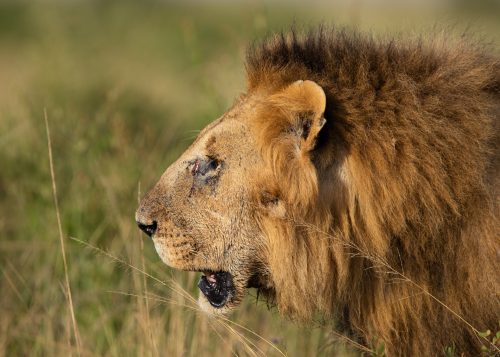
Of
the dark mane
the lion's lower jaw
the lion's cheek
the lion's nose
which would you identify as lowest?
the lion's lower jaw

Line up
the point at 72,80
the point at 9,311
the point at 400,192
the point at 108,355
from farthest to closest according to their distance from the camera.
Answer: the point at 72,80
the point at 9,311
the point at 108,355
the point at 400,192

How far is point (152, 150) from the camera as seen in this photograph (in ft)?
21.6

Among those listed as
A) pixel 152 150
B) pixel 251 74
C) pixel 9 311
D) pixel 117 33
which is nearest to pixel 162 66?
pixel 117 33

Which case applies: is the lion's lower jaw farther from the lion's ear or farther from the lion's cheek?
the lion's ear

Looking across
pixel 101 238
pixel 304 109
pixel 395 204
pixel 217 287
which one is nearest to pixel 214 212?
pixel 217 287

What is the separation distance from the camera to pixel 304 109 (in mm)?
3381

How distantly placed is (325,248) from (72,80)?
5.59m

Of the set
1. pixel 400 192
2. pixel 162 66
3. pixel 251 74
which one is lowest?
pixel 400 192

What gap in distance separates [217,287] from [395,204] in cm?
84

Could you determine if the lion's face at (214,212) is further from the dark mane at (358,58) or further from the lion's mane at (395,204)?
the dark mane at (358,58)

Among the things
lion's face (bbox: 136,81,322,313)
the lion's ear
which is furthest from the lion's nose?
the lion's ear

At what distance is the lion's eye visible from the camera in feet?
11.9

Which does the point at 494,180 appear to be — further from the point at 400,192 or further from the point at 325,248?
the point at 325,248

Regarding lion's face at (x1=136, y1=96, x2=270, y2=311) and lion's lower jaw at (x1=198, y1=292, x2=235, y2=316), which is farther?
lion's lower jaw at (x1=198, y1=292, x2=235, y2=316)
